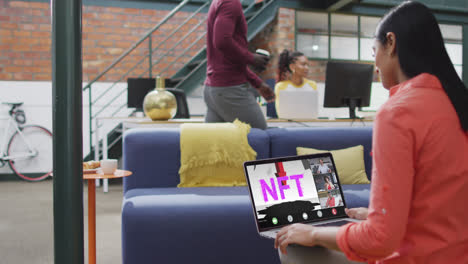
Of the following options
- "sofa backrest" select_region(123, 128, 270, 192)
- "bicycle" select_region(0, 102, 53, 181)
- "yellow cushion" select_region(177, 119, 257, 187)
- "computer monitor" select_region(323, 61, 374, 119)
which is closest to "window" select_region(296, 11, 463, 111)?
"computer monitor" select_region(323, 61, 374, 119)

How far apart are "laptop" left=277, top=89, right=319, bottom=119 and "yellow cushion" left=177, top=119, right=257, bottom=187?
0.88 m

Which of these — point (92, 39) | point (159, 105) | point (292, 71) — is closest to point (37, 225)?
point (159, 105)

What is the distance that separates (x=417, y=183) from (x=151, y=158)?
1736 millimetres

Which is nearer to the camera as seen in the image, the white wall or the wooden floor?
the wooden floor

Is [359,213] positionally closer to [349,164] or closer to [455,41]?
[349,164]

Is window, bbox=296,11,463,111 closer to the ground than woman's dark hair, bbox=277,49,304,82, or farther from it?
farther from it

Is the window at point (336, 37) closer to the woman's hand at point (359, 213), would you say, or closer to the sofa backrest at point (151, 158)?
the sofa backrest at point (151, 158)

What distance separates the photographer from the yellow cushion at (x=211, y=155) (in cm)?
230

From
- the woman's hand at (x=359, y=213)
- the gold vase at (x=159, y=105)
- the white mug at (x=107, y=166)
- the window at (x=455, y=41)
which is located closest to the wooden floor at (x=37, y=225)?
the white mug at (x=107, y=166)

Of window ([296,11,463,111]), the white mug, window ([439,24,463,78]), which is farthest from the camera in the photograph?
window ([439,24,463,78])

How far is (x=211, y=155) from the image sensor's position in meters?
2.31

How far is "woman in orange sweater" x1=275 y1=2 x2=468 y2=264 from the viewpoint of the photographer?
0.75m

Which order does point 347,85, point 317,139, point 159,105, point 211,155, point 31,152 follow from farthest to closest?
1. point 31,152
2. point 347,85
3. point 159,105
4. point 317,139
5. point 211,155

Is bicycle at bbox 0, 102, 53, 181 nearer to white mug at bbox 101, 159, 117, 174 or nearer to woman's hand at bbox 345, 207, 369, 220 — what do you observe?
white mug at bbox 101, 159, 117, 174
